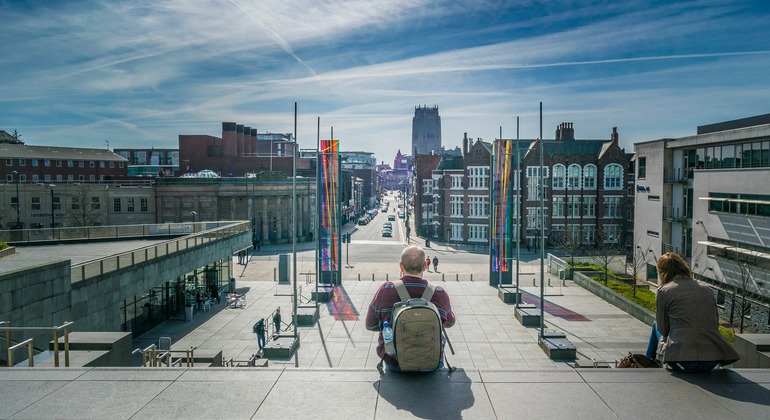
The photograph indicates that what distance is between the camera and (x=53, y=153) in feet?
242

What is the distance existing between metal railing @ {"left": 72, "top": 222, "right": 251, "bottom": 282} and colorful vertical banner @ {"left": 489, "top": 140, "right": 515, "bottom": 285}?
15.7 metres

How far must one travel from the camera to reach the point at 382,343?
6.43 meters

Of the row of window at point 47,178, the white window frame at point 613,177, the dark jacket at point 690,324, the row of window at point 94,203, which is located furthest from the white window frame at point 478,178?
the dark jacket at point 690,324

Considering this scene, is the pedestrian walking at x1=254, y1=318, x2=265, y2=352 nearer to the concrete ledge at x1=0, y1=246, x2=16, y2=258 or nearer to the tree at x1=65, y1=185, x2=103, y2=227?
the concrete ledge at x1=0, y1=246, x2=16, y2=258

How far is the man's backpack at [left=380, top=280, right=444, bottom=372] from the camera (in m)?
5.88

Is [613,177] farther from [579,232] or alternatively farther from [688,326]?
[688,326]

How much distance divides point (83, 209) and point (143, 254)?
A: 128 ft

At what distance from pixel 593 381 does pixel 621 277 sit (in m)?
33.9

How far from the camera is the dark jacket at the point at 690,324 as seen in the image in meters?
6.21

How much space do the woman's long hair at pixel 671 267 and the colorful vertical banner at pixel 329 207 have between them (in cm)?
2424

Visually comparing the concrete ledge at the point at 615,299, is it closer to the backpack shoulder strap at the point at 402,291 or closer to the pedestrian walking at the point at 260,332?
the pedestrian walking at the point at 260,332

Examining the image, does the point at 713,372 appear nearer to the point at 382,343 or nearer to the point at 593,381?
the point at 593,381

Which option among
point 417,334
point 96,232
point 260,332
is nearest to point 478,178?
point 96,232

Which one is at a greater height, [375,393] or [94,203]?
[94,203]
